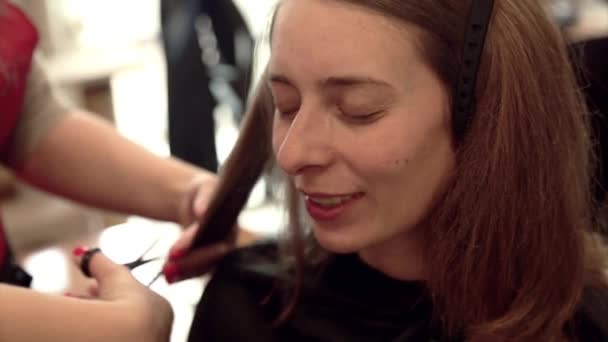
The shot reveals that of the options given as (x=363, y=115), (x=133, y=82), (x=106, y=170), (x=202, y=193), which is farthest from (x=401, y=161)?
(x=133, y=82)

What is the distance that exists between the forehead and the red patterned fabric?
0.43 meters

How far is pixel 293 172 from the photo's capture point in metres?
0.70

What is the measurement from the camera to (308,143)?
0.68m

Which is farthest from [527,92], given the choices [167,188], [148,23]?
[148,23]

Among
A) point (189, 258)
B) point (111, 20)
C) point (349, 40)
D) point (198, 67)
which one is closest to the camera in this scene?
point (349, 40)

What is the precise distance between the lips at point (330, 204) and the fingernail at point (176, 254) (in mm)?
225

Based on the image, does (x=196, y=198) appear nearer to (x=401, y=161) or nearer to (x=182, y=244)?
(x=182, y=244)

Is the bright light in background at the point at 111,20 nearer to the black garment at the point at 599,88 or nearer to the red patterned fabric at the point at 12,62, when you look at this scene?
the red patterned fabric at the point at 12,62

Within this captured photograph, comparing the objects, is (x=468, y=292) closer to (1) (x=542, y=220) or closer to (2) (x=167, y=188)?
(1) (x=542, y=220)

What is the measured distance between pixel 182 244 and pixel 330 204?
256mm

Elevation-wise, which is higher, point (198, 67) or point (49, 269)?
point (198, 67)

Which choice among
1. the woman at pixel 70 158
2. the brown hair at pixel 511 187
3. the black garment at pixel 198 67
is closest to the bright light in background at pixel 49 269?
the woman at pixel 70 158

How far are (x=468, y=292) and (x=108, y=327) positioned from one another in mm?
360

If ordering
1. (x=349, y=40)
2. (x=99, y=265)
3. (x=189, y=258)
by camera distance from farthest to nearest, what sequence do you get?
(x=189, y=258) → (x=99, y=265) → (x=349, y=40)
